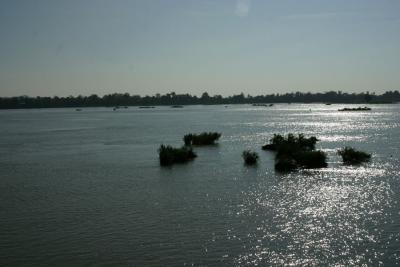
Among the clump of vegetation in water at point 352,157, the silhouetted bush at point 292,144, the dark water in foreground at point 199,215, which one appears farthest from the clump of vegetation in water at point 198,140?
the clump of vegetation in water at point 352,157

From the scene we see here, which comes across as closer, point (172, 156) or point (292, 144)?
point (172, 156)

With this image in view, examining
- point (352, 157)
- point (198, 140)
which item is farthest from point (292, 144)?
point (198, 140)

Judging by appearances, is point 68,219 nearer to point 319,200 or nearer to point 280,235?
point 280,235

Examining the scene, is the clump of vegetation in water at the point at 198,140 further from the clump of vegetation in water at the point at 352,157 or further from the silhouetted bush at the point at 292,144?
the clump of vegetation in water at the point at 352,157

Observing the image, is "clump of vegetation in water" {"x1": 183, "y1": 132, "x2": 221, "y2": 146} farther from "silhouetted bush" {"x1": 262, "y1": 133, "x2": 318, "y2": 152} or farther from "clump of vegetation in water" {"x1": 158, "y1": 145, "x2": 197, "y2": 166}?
"clump of vegetation in water" {"x1": 158, "y1": 145, "x2": 197, "y2": 166}

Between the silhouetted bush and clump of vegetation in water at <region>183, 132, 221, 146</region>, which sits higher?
the silhouetted bush

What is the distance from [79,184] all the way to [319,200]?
18.0 metres

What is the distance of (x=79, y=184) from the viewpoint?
37125 mm

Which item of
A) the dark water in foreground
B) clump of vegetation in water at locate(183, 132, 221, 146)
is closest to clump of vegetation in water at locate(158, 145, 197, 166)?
the dark water in foreground

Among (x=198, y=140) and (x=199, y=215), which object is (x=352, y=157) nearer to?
(x=199, y=215)

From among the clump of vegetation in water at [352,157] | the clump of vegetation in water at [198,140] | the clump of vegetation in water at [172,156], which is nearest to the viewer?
the clump of vegetation in water at [352,157]

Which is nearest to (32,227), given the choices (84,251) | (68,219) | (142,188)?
(68,219)

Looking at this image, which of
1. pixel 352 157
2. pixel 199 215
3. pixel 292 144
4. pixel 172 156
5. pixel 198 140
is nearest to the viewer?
pixel 199 215

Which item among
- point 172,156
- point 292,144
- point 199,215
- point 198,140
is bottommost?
point 198,140
